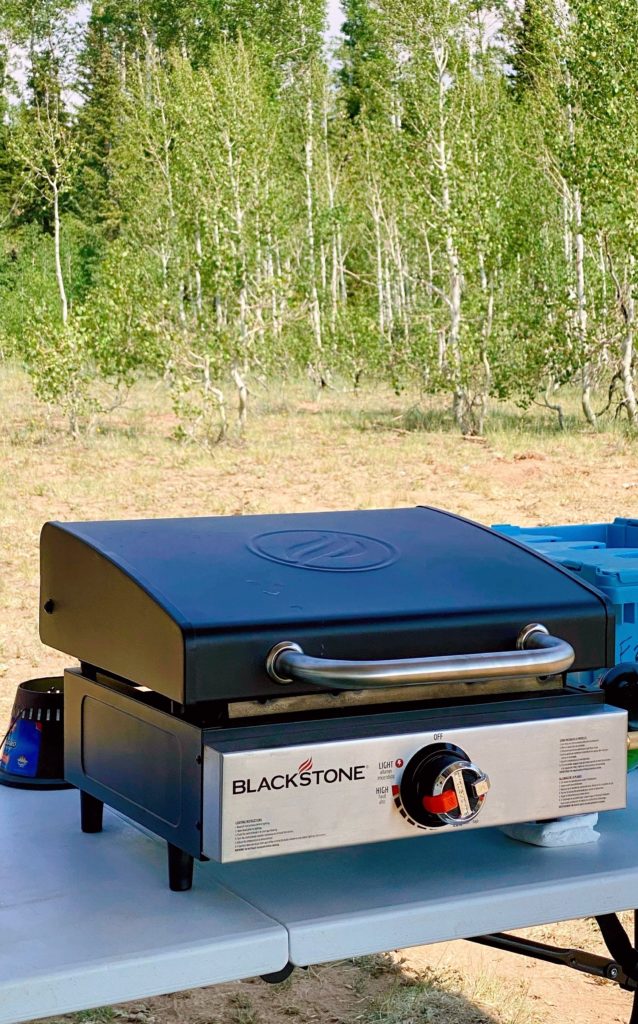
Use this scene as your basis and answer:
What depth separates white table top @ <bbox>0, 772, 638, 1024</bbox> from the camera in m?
0.93

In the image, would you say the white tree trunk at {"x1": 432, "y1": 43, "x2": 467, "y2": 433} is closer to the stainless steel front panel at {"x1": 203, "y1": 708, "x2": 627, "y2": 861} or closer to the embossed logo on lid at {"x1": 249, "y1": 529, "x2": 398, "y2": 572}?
the embossed logo on lid at {"x1": 249, "y1": 529, "x2": 398, "y2": 572}

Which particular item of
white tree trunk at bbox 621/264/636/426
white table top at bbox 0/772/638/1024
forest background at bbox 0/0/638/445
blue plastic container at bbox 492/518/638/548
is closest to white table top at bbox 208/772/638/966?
white table top at bbox 0/772/638/1024

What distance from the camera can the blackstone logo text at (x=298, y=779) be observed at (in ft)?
3.10

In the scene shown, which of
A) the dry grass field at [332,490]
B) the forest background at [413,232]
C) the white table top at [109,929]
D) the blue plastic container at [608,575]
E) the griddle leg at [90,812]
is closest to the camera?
the white table top at [109,929]

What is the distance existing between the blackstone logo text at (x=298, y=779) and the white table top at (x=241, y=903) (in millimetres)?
122

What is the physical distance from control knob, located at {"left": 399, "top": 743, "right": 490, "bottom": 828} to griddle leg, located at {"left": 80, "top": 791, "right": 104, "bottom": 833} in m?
0.35

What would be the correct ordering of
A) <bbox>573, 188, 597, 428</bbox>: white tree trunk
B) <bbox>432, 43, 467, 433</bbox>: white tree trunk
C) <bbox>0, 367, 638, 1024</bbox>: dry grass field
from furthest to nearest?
<bbox>432, 43, 467, 433</bbox>: white tree trunk → <bbox>573, 188, 597, 428</bbox>: white tree trunk → <bbox>0, 367, 638, 1024</bbox>: dry grass field

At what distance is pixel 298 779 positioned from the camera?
96 cm

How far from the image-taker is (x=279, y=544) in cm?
120

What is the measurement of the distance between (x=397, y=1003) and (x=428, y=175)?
1190 centimetres

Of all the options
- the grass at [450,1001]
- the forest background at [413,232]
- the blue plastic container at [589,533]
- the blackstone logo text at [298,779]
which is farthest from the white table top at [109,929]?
the forest background at [413,232]

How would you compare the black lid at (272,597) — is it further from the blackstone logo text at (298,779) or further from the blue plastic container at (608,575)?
the blue plastic container at (608,575)

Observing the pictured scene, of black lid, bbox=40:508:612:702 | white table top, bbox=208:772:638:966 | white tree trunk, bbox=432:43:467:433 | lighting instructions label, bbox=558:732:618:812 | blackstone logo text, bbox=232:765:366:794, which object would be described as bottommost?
white table top, bbox=208:772:638:966

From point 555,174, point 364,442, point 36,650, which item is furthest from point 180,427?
point 555,174
